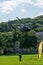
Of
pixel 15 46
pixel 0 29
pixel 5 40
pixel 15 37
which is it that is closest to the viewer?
pixel 5 40

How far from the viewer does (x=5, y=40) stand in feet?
376

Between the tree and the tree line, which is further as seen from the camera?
the tree line

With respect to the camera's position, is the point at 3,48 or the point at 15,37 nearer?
the point at 3,48

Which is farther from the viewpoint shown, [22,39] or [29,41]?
[22,39]

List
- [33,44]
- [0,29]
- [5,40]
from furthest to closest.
Result: [0,29]
[5,40]
[33,44]

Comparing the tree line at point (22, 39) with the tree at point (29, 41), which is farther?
the tree line at point (22, 39)

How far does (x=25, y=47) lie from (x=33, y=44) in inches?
144

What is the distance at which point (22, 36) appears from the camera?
112938 mm

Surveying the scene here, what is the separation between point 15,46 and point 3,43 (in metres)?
26.8

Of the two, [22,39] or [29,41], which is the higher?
[22,39]

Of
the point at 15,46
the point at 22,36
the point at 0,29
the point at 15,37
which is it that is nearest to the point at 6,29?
the point at 0,29

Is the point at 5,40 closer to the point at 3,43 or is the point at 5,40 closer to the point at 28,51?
the point at 3,43

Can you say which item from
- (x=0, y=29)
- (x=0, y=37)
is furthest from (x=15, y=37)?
(x=0, y=29)

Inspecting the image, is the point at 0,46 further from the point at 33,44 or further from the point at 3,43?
the point at 33,44
